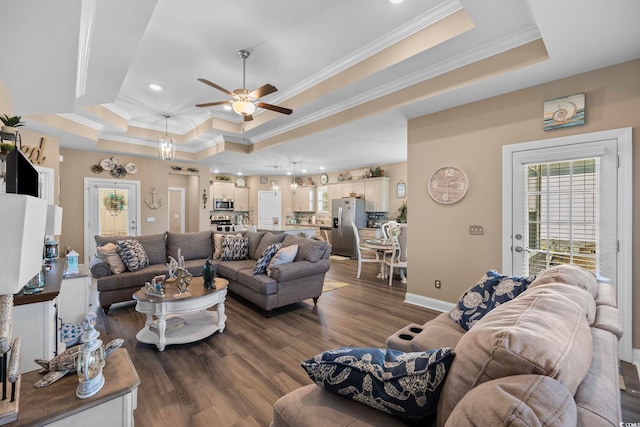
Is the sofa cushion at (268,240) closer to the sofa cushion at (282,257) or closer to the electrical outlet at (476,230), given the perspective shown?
the sofa cushion at (282,257)

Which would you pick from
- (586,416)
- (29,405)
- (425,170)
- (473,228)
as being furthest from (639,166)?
(29,405)

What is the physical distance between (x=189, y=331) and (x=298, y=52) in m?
3.26

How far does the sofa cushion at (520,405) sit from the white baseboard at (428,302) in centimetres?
329

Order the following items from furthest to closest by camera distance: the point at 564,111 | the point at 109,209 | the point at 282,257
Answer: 1. the point at 109,209
2. the point at 282,257
3. the point at 564,111

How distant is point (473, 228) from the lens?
3.43 m

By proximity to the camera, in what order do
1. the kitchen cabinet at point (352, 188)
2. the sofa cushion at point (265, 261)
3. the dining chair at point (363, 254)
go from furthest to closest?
the kitchen cabinet at point (352, 188) → the dining chair at point (363, 254) → the sofa cushion at point (265, 261)

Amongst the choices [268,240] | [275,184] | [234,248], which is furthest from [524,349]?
[275,184]

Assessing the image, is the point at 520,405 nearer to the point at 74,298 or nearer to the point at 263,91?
the point at 263,91

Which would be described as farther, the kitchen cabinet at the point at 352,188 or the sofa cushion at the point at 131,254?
the kitchen cabinet at the point at 352,188

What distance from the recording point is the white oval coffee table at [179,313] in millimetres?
2715

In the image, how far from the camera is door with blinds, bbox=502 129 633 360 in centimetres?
250

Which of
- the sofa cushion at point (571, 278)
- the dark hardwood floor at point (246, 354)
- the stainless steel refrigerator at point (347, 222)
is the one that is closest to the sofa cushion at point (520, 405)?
the sofa cushion at point (571, 278)

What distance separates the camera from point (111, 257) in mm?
3857

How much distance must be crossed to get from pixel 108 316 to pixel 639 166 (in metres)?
5.76
